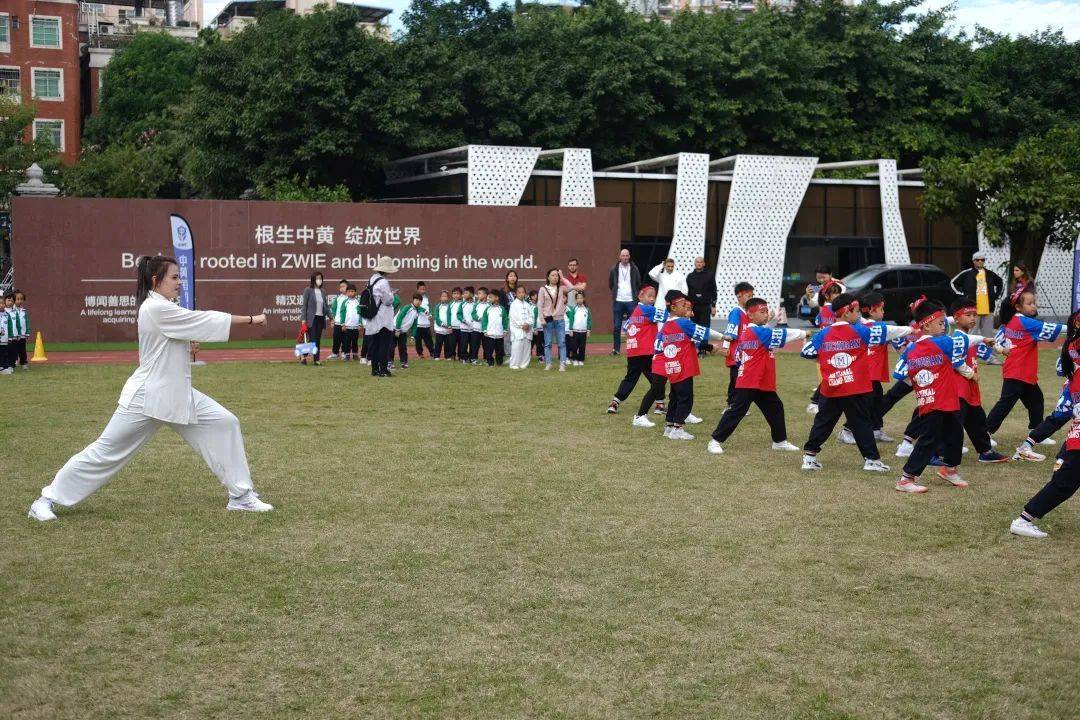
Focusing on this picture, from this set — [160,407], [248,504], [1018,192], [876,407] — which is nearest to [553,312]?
[876,407]

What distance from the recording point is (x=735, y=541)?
7121 millimetres

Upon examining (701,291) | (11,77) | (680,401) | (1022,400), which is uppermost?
(11,77)

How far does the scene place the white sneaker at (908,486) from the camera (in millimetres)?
8695

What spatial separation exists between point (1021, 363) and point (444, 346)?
12.8m

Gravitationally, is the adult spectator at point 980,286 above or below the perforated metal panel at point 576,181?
below

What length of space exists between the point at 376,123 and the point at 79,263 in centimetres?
1149

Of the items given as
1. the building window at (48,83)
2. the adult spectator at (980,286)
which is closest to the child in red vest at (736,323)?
the adult spectator at (980,286)

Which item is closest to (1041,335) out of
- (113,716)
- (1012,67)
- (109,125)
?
(113,716)

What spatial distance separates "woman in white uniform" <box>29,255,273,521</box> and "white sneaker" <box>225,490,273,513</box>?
0.27 ft

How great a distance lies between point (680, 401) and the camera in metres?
11.3

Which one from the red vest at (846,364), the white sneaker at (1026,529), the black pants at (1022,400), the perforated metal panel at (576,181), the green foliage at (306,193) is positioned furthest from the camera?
the perforated metal panel at (576,181)

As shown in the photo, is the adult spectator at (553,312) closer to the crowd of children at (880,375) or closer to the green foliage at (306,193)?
the crowd of children at (880,375)

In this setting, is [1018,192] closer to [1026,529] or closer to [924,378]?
[924,378]

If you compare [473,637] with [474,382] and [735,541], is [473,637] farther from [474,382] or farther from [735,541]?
[474,382]
